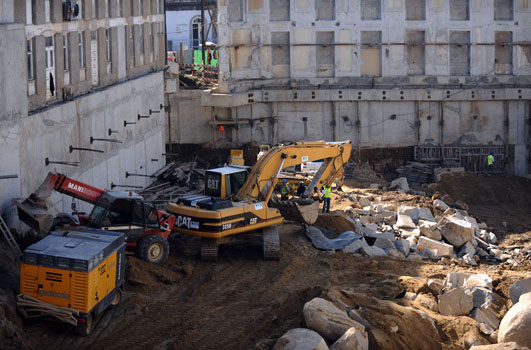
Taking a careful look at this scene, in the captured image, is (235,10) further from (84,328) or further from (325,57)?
(84,328)

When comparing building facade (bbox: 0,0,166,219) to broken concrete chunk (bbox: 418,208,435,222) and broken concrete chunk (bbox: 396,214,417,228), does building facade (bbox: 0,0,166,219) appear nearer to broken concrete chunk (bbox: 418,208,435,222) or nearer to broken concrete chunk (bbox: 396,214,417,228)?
broken concrete chunk (bbox: 396,214,417,228)

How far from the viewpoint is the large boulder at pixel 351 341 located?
12.7 m

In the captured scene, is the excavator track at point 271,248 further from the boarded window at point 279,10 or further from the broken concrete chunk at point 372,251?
the boarded window at point 279,10

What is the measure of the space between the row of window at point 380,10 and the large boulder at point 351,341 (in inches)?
1052

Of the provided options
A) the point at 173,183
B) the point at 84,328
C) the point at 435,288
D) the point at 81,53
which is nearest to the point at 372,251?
the point at 435,288

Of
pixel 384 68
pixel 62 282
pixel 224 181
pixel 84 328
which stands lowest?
pixel 84 328

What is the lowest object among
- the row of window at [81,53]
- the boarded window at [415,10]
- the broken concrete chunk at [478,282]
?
the broken concrete chunk at [478,282]

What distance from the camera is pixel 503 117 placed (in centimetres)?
3816

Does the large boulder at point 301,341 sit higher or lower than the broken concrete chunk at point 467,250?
higher

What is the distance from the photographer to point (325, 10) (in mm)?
38031

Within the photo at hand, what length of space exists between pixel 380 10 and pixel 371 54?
203 cm

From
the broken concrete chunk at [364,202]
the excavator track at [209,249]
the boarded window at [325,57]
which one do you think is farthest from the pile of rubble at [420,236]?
the boarded window at [325,57]

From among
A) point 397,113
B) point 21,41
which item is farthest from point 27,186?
point 397,113

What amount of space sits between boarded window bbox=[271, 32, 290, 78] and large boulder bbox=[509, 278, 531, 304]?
23.6 metres
